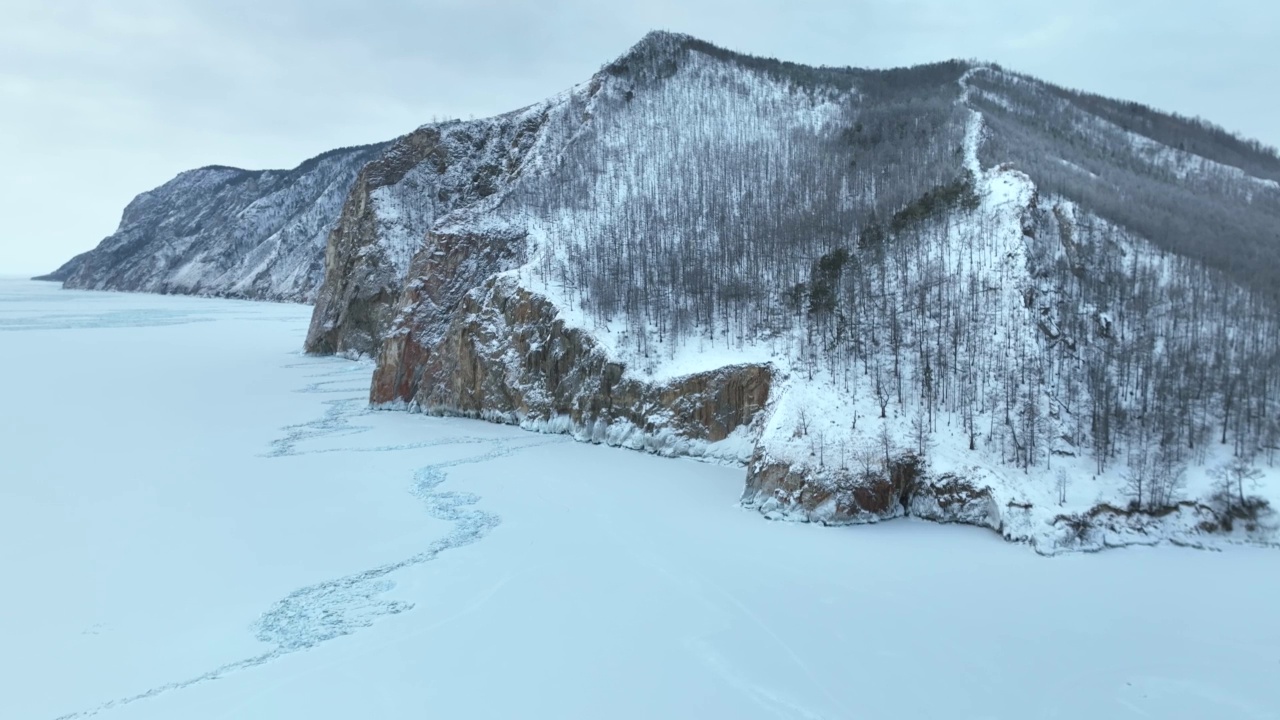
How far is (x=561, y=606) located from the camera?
34.5 feet

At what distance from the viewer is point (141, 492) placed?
16.3 m

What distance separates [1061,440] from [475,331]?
17984 millimetres

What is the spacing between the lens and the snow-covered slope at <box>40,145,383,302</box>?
10356cm

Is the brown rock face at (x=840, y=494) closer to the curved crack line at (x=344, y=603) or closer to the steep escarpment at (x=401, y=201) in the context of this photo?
the curved crack line at (x=344, y=603)

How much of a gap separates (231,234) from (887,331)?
12648cm

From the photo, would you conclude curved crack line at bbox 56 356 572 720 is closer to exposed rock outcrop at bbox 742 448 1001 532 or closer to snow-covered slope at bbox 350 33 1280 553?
snow-covered slope at bbox 350 33 1280 553

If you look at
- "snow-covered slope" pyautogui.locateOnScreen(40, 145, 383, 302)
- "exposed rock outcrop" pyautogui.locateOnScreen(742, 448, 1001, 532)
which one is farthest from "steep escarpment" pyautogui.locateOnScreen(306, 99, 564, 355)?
"snow-covered slope" pyautogui.locateOnScreen(40, 145, 383, 302)

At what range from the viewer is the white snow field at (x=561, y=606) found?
8.27m

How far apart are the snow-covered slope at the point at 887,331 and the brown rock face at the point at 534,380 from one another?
78 mm

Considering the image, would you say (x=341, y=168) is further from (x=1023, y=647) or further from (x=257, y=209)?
(x=1023, y=647)

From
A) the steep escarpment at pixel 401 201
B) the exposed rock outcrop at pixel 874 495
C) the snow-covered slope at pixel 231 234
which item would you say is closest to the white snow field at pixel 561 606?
the exposed rock outcrop at pixel 874 495

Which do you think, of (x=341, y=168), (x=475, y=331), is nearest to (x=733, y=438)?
(x=475, y=331)

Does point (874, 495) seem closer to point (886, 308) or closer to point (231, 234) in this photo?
point (886, 308)

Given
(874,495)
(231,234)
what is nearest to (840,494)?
(874,495)
